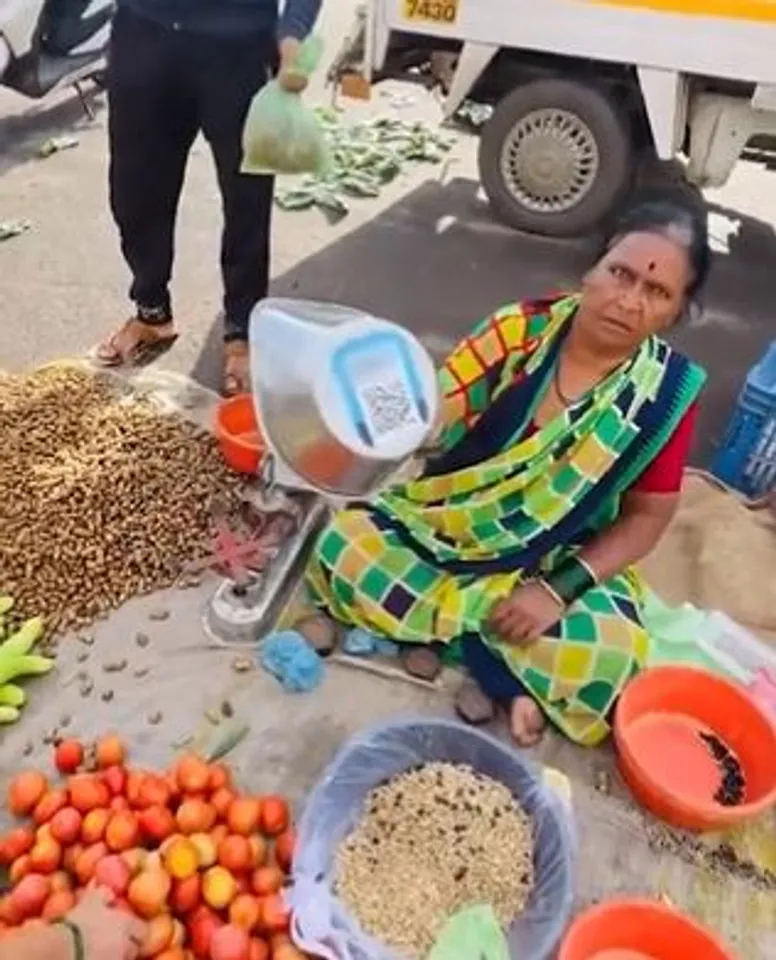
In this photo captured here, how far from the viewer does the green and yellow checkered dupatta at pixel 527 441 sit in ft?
6.59

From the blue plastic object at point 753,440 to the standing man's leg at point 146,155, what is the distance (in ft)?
5.28

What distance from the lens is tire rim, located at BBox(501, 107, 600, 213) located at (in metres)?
4.02

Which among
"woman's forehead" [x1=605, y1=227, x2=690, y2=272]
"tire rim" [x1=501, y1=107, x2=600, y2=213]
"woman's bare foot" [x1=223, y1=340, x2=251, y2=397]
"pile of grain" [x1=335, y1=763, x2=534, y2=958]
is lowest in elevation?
"pile of grain" [x1=335, y1=763, x2=534, y2=958]

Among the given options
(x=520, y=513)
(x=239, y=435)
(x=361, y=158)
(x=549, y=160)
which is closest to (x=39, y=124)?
(x=361, y=158)

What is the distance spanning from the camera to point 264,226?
9.57ft

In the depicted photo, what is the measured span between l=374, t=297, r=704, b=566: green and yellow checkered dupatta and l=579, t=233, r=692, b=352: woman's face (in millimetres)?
91

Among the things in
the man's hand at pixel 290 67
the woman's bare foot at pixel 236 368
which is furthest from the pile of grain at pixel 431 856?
the man's hand at pixel 290 67

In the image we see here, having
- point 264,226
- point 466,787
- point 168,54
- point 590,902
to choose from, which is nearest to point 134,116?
point 168,54

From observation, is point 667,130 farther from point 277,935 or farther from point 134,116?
point 277,935

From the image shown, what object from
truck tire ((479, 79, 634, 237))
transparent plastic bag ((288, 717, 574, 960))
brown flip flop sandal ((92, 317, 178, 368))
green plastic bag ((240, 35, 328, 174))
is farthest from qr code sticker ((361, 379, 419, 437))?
truck tire ((479, 79, 634, 237))

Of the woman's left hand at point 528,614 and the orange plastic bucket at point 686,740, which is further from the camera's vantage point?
the woman's left hand at point 528,614

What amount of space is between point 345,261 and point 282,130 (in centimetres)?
152

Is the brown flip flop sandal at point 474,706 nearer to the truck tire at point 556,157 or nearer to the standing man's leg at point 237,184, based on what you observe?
the standing man's leg at point 237,184

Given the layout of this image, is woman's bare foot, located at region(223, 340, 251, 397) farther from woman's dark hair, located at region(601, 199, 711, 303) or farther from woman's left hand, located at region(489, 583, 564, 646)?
woman's dark hair, located at region(601, 199, 711, 303)
